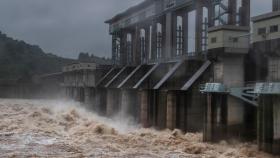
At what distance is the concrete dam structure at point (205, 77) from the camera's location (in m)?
18.4

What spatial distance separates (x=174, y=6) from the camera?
108 feet

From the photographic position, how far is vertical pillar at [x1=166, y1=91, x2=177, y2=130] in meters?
24.3

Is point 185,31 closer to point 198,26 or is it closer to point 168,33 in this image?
point 168,33

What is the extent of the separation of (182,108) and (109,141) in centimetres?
517

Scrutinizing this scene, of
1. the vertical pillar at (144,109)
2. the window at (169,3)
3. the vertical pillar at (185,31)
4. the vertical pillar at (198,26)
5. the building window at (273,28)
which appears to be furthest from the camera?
the vertical pillar at (185,31)

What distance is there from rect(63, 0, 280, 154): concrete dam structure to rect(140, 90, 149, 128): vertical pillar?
69 mm

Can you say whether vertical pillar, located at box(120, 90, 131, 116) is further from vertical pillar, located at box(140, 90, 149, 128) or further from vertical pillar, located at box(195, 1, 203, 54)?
vertical pillar, located at box(195, 1, 203, 54)

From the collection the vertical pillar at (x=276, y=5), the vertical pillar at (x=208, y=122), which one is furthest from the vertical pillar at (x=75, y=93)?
the vertical pillar at (x=276, y=5)

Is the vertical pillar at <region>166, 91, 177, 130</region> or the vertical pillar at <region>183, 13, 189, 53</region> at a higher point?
the vertical pillar at <region>183, 13, 189, 53</region>

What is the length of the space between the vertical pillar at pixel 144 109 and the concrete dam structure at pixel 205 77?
7 cm

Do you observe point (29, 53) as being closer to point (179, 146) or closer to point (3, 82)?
point (3, 82)

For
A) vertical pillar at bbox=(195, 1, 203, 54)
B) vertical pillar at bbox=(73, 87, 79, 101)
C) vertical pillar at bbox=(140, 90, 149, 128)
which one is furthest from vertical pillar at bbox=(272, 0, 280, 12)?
vertical pillar at bbox=(73, 87, 79, 101)

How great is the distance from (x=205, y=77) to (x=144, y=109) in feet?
20.4

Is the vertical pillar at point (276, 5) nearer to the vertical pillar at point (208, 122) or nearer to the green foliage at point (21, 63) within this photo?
the vertical pillar at point (208, 122)
